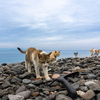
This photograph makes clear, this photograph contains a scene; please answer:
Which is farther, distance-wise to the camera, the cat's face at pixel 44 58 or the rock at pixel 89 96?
the cat's face at pixel 44 58

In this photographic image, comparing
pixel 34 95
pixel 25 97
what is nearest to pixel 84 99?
pixel 34 95

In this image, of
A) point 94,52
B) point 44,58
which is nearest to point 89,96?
point 44,58

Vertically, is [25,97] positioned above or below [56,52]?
below

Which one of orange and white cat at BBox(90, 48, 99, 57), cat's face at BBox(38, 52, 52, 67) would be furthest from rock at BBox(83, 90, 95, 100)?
orange and white cat at BBox(90, 48, 99, 57)

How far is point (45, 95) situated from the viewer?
3164 mm

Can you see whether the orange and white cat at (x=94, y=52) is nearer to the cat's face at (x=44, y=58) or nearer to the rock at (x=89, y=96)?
the cat's face at (x=44, y=58)

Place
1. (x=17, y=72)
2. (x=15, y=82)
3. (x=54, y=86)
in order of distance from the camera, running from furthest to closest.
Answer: (x=17, y=72) → (x=15, y=82) → (x=54, y=86)

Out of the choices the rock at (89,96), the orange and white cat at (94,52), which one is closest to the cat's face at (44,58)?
the rock at (89,96)

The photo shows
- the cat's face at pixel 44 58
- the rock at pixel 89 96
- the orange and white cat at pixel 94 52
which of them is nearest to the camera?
the rock at pixel 89 96

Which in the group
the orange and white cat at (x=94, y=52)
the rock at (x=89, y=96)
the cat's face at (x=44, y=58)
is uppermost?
the cat's face at (x=44, y=58)

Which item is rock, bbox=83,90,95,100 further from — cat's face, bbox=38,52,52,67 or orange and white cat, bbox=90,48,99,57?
orange and white cat, bbox=90,48,99,57

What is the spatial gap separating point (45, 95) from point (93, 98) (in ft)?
4.52

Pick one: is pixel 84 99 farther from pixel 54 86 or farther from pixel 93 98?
pixel 54 86

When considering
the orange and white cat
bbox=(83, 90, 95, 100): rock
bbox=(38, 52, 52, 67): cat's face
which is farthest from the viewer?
the orange and white cat
